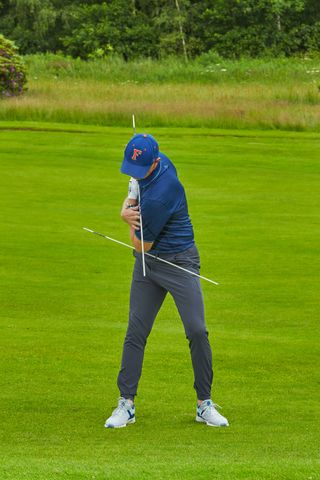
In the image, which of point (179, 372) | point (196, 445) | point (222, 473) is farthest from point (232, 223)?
point (222, 473)

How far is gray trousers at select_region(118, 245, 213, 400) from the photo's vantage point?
7133 mm

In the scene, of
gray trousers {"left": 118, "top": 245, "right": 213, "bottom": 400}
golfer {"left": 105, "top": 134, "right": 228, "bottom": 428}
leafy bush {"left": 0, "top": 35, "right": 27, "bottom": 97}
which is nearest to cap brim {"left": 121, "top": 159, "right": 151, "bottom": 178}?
golfer {"left": 105, "top": 134, "right": 228, "bottom": 428}

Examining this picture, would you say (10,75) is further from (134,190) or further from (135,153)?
(135,153)

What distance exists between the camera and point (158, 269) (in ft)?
23.5

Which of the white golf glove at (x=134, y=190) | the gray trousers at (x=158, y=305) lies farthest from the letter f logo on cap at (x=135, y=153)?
the gray trousers at (x=158, y=305)

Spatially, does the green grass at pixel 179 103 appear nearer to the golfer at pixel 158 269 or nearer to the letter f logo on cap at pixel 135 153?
the golfer at pixel 158 269

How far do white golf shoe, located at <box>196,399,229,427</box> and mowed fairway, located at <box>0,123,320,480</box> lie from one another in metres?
0.06

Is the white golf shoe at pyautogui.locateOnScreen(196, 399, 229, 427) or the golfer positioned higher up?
the golfer

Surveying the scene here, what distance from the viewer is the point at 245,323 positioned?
10.5 metres

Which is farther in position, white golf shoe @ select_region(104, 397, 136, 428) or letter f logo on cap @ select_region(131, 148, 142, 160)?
white golf shoe @ select_region(104, 397, 136, 428)

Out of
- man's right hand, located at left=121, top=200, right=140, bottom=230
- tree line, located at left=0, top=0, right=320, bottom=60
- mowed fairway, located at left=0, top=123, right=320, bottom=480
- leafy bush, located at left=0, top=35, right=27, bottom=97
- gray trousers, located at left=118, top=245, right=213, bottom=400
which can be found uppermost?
man's right hand, located at left=121, top=200, right=140, bottom=230

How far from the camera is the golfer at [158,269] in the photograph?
6.92m

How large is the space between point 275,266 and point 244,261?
1.35ft

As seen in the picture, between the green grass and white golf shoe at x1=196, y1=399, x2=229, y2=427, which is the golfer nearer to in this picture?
white golf shoe at x1=196, y1=399, x2=229, y2=427
